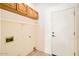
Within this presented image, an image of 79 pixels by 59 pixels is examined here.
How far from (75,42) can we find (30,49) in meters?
0.57

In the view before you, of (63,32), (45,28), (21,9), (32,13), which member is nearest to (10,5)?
(21,9)

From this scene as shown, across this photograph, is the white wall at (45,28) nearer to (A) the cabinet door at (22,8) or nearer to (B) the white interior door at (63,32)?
(B) the white interior door at (63,32)

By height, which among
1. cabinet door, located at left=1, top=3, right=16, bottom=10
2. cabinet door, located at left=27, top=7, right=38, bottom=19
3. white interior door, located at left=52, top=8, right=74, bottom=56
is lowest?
white interior door, located at left=52, top=8, right=74, bottom=56

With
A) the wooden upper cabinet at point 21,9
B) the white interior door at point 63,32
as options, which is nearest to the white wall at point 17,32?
the wooden upper cabinet at point 21,9

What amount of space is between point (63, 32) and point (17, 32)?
0.58 meters

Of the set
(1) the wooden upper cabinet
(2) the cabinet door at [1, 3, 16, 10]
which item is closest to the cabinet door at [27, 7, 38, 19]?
(1) the wooden upper cabinet

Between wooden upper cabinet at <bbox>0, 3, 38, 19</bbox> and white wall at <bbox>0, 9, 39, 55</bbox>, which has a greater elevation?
wooden upper cabinet at <bbox>0, 3, 38, 19</bbox>

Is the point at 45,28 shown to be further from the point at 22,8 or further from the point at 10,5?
the point at 10,5

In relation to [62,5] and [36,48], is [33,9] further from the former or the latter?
[36,48]

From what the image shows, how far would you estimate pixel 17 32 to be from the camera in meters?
1.24

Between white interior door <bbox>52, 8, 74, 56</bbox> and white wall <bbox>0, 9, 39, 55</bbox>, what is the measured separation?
249 millimetres

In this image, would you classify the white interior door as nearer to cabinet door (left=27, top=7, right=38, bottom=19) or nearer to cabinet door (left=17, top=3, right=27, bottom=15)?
cabinet door (left=27, top=7, right=38, bottom=19)

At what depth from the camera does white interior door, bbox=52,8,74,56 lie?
1.27m

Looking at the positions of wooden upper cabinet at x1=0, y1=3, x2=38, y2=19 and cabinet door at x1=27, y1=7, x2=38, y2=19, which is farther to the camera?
cabinet door at x1=27, y1=7, x2=38, y2=19
